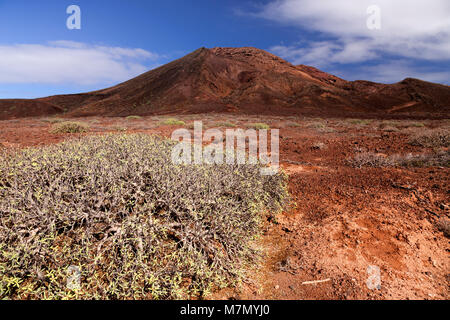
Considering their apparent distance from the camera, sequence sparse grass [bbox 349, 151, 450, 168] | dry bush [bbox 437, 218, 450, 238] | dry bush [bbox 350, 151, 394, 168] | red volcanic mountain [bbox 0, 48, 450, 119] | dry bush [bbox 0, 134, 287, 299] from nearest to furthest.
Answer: dry bush [bbox 0, 134, 287, 299] < dry bush [bbox 437, 218, 450, 238] < sparse grass [bbox 349, 151, 450, 168] < dry bush [bbox 350, 151, 394, 168] < red volcanic mountain [bbox 0, 48, 450, 119]

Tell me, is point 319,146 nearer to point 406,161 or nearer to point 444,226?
point 406,161

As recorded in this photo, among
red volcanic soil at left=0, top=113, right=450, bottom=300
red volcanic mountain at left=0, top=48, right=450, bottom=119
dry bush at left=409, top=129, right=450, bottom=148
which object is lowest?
red volcanic soil at left=0, top=113, right=450, bottom=300

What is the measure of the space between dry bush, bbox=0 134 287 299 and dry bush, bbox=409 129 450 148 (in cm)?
757

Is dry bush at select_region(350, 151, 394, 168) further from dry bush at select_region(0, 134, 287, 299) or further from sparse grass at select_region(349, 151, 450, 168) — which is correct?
dry bush at select_region(0, 134, 287, 299)

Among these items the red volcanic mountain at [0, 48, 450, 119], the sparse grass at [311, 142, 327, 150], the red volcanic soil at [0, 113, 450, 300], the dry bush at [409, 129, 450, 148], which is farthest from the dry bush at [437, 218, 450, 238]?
the red volcanic mountain at [0, 48, 450, 119]

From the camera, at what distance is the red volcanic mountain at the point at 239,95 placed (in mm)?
40781

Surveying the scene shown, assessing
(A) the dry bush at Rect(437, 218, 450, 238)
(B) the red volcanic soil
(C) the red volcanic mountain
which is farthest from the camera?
(C) the red volcanic mountain

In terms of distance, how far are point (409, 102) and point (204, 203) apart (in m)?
54.1

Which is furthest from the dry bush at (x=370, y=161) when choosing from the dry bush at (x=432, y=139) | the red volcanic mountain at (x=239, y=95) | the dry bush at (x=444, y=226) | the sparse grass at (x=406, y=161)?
the red volcanic mountain at (x=239, y=95)

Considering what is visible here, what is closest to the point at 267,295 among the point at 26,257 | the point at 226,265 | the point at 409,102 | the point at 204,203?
the point at 226,265

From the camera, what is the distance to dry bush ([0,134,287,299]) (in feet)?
5.99

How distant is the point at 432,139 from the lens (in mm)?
7578

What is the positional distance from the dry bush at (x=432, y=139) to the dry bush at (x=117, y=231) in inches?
298
